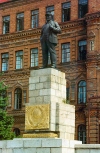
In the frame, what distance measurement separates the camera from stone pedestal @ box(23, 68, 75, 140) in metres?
17.9

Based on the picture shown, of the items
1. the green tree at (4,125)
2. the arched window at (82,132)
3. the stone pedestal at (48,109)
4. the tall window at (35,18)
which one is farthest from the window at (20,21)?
the stone pedestal at (48,109)

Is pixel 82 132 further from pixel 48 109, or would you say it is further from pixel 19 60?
pixel 48 109

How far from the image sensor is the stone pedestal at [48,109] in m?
17.9

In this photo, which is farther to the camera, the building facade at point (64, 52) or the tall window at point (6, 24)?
the tall window at point (6, 24)

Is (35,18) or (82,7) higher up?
(82,7)

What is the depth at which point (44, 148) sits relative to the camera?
1714cm

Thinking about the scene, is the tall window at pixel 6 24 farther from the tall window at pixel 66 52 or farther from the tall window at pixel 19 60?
the tall window at pixel 66 52

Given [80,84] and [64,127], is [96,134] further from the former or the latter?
[64,127]

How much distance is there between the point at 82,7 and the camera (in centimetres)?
4103

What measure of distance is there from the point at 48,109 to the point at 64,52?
23907 millimetres

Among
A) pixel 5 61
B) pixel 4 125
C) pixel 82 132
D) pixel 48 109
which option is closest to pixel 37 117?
pixel 48 109

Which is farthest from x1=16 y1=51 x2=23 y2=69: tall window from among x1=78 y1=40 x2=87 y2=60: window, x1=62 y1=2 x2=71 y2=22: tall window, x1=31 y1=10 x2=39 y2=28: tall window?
x1=78 y1=40 x2=87 y2=60: window

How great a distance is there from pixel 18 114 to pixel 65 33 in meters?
8.12

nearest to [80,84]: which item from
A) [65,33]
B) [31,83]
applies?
[65,33]
